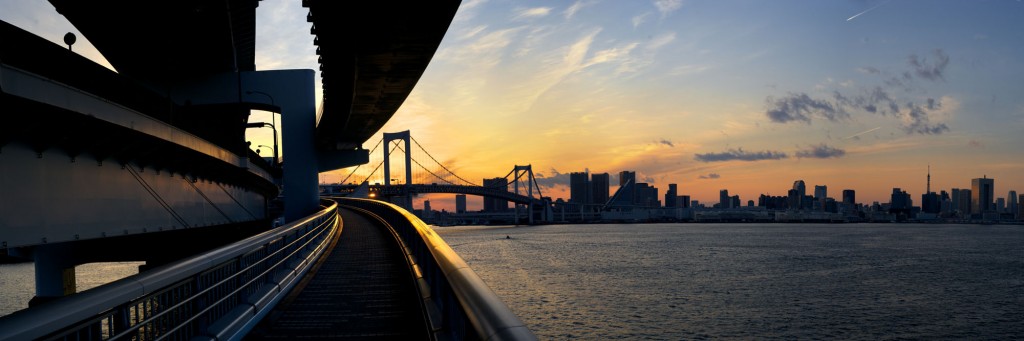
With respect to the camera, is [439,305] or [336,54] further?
[336,54]

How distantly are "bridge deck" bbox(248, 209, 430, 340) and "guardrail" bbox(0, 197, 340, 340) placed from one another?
0.24 m

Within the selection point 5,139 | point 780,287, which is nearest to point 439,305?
point 5,139

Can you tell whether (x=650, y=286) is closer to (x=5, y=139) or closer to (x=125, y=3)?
(x=125, y=3)

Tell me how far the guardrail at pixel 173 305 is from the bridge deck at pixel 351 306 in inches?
9.5

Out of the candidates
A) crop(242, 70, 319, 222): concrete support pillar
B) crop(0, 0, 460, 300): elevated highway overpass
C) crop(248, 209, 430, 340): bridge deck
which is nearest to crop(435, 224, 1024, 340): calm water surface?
crop(242, 70, 319, 222): concrete support pillar

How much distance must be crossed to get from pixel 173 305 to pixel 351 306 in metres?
3.46

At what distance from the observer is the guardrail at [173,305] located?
2553 millimetres

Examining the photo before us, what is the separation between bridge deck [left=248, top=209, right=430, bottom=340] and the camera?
6172mm

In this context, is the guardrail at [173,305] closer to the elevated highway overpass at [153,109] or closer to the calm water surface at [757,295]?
the elevated highway overpass at [153,109]

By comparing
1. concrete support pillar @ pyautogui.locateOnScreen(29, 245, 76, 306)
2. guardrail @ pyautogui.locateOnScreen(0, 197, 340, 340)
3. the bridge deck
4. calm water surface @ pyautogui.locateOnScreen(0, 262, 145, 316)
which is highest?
guardrail @ pyautogui.locateOnScreen(0, 197, 340, 340)

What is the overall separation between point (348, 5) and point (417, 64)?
4.32m

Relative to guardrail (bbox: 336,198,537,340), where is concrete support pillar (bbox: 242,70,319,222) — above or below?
above

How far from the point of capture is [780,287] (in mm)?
48531

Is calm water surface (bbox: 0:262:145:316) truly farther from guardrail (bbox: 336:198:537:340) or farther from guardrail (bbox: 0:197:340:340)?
guardrail (bbox: 336:198:537:340)
